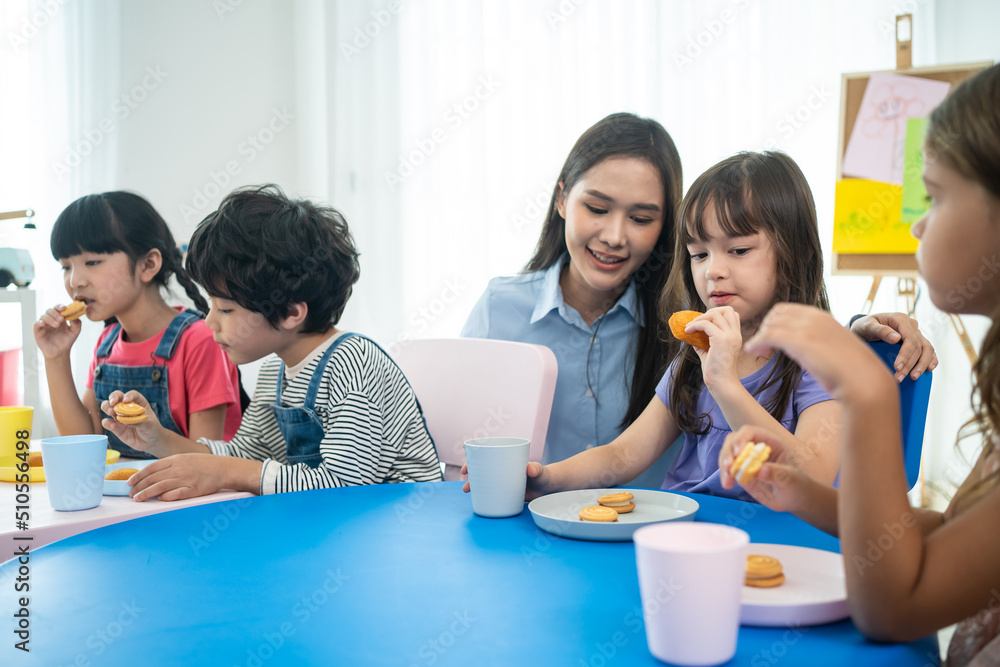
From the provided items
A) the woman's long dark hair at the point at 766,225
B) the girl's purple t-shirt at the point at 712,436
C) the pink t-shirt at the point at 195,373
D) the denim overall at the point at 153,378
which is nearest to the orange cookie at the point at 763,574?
the girl's purple t-shirt at the point at 712,436

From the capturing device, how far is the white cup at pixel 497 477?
0.94m

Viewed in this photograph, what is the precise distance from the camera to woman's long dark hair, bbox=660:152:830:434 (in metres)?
1.33

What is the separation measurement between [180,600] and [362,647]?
209 mm

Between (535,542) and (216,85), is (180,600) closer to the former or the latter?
(535,542)

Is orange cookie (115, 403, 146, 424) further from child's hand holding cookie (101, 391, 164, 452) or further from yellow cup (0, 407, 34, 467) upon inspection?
yellow cup (0, 407, 34, 467)

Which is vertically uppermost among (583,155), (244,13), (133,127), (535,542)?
(244,13)

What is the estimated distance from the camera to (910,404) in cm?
114

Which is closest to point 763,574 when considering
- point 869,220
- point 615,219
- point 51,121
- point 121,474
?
point 121,474

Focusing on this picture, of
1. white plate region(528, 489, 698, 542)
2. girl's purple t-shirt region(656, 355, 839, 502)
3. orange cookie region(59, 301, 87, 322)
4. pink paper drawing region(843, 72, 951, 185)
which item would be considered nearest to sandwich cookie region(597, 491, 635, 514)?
white plate region(528, 489, 698, 542)

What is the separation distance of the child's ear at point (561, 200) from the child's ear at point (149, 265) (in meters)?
1.07

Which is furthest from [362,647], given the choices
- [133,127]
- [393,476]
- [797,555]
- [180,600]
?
[133,127]

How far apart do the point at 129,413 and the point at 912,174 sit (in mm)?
2931

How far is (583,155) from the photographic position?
5.80 ft

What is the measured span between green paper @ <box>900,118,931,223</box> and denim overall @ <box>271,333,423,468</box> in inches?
92.3
